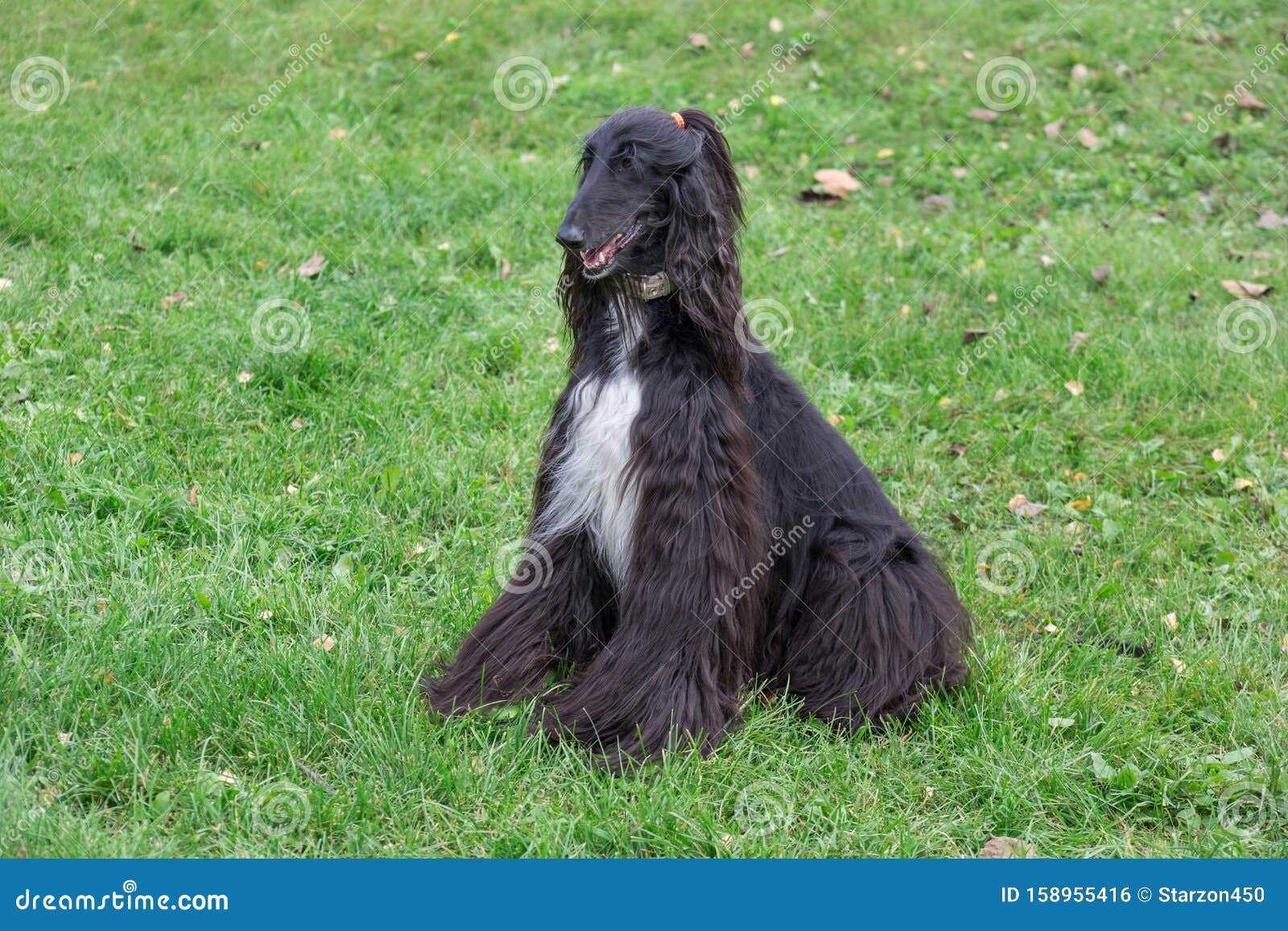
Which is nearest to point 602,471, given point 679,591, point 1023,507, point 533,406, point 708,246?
point 679,591

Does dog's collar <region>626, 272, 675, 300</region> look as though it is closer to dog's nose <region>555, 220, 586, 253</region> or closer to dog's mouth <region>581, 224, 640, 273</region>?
dog's mouth <region>581, 224, 640, 273</region>

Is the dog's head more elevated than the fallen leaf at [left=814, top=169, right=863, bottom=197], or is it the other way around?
the dog's head

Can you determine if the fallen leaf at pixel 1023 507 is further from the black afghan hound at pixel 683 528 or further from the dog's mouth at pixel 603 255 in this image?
the dog's mouth at pixel 603 255

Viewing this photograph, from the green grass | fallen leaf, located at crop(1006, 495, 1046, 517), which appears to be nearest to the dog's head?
the green grass

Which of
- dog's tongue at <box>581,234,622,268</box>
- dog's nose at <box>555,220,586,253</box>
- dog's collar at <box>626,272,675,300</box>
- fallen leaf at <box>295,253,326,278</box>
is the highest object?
dog's nose at <box>555,220,586,253</box>

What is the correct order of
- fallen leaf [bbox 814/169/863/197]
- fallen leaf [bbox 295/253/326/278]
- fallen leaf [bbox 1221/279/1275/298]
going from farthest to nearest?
fallen leaf [bbox 814/169/863/197], fallen leaf [bbox 1221/279/1275/298], fallen leaf [bbox 295/253/326/278]

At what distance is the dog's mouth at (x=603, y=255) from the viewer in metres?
3.09

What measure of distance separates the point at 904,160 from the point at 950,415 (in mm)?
3062

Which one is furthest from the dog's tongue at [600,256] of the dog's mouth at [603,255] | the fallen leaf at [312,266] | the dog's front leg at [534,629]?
the fallen leaf at [312,266]

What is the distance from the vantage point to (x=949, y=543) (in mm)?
4922

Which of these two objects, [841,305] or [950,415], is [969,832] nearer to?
[950,415]

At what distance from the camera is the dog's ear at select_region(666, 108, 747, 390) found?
3146 millimetres

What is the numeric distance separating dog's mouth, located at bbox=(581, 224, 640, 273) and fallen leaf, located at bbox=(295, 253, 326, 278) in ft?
11.5

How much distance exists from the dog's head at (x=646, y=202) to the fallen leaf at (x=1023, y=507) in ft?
8.11
